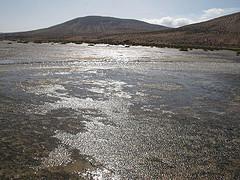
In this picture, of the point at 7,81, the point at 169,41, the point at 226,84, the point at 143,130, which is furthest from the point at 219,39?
the point at 143,130

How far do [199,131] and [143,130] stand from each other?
1.58m

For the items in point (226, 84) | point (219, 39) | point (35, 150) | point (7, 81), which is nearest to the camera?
point (35, 150)

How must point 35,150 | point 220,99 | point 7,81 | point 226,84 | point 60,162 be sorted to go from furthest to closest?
point 226,84 < point 7,81 < point 220,99 < point 35,150 < point 60,162

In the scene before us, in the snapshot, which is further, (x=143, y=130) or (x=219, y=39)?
(x=219, y=39)

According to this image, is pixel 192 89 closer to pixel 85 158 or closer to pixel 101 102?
pixel 101 102

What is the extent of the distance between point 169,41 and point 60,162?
7493 cm

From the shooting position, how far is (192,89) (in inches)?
611

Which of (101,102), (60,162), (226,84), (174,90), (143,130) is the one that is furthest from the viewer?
(226,84)

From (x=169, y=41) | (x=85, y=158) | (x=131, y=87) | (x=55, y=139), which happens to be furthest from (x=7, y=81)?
(x=169, y=41)

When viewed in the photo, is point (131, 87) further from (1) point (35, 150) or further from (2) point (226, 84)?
(1) point (35, 150)

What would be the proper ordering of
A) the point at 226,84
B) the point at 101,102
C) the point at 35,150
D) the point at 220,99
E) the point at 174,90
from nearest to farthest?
the point at 35,150 < the point at 101,102 < the point at 220,99 < the point at 174,90 < the point at 226,84

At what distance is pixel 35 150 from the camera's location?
7258 mm

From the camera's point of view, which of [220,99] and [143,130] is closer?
[143,130]

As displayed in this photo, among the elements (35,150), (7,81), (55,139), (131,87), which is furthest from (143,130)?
(7,81)
